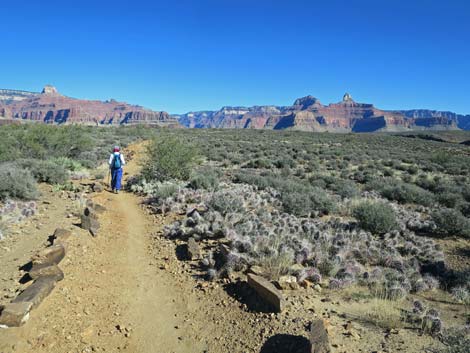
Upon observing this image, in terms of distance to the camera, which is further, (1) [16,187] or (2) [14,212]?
(1) [16,187]

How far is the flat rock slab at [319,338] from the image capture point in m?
3.76

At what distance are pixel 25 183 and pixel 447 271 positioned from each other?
11.9 m

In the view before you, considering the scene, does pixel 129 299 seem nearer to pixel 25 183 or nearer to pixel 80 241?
pixel 80 241

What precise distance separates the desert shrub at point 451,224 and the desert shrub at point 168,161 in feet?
34.1

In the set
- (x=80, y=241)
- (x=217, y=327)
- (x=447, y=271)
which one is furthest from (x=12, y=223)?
(x=447, y=271)

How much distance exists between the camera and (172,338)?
15.2ft

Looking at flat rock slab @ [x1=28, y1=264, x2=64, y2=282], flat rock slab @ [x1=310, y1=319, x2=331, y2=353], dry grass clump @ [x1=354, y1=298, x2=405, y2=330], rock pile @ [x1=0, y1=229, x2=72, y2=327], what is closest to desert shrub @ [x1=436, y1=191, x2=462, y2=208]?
dry grass clump @ [x1=354, y1=298, x2=405, y2=330]

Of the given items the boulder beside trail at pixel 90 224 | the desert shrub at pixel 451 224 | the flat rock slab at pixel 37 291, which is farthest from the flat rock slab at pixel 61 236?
the desert shrub at pixel 451 224

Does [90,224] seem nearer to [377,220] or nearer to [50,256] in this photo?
[50,256]

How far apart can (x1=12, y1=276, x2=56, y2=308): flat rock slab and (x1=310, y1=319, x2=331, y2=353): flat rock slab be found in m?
3.89

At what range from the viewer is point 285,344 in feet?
13.9

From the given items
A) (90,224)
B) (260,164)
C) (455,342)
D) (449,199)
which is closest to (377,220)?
(455,342)

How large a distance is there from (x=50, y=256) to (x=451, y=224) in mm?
10010

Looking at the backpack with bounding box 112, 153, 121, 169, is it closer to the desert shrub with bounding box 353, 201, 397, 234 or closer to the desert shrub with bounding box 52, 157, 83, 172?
the desert shrub with bounding box 52, 157, 83, 172
